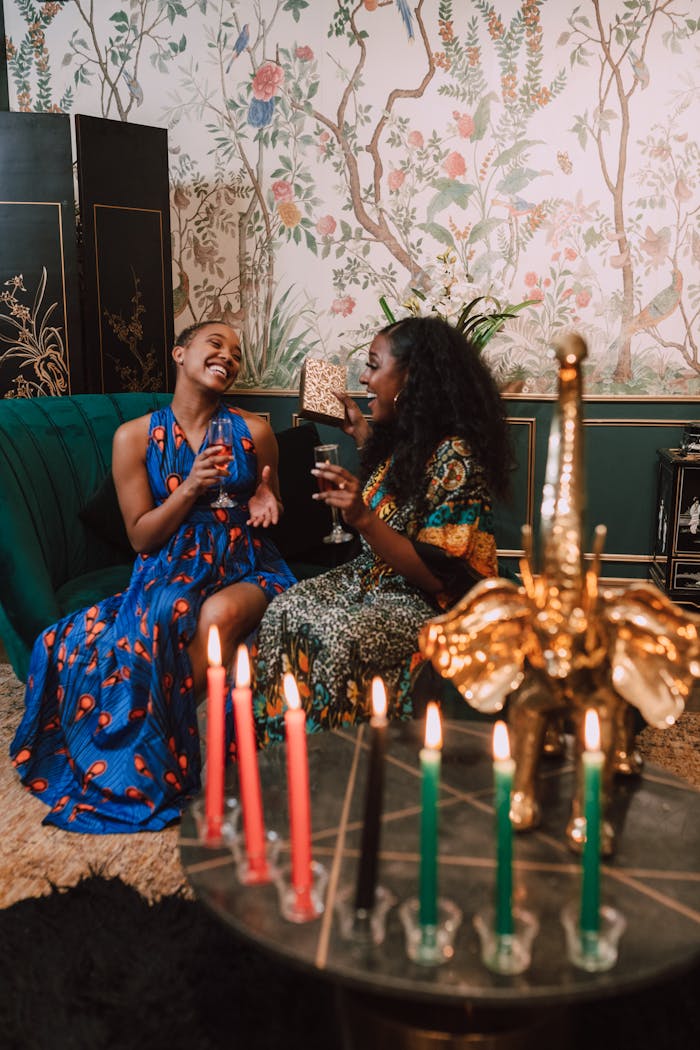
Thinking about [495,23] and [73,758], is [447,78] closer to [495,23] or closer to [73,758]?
[495,23]

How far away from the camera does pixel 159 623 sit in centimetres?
218

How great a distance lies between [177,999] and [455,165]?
3.40 m

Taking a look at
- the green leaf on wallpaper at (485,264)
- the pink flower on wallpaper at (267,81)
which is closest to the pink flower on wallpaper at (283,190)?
the pink flower on wallpaper at (267,81)

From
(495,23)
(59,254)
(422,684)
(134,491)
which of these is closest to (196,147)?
(59,254)

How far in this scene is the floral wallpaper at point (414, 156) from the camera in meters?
3.62

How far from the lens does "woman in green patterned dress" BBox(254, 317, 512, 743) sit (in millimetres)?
2000

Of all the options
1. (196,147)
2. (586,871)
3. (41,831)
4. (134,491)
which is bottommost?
(41,831)

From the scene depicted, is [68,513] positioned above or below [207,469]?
below

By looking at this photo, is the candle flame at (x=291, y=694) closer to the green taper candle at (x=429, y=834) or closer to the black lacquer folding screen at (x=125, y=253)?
the green taper candle at (x=429, y=834)

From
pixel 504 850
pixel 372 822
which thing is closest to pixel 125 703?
pixel 372 822

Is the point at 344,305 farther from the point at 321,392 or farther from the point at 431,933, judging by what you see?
the point at 431,933

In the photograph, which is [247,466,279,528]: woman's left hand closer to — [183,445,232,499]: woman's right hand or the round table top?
[183,445,232,499]: woman's right hand

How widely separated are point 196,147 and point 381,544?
277 centimetres

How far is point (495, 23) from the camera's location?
3.64 m
